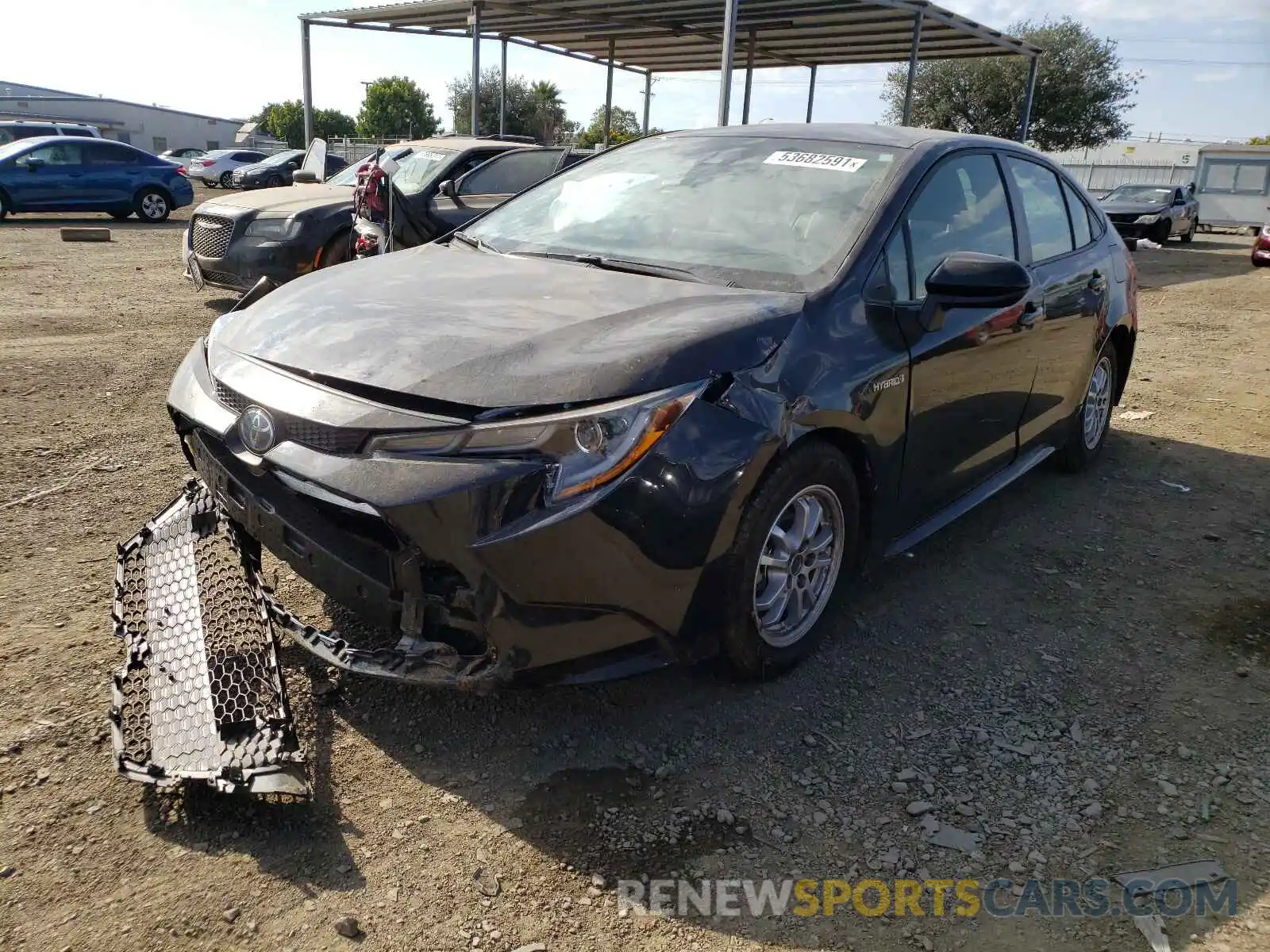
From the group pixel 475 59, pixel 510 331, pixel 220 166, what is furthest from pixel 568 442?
pixel 220 166

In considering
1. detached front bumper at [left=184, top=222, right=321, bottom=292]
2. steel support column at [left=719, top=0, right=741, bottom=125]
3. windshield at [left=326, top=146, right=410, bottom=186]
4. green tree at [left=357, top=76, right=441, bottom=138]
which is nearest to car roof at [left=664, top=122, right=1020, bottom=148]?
detached front bumper at [left=184, top=222, right=321, bottom=292]

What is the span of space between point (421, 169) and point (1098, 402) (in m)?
6.56

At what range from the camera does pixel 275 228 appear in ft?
27.3

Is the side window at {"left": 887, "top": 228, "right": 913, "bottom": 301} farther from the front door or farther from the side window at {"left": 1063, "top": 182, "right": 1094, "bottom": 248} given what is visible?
the side window at {"left": 1063, "top": 182, "right": 1094, "bottom": 248}

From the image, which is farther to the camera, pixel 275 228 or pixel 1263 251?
pixel 1263 251

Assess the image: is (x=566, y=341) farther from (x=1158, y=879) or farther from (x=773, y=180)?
(x=1158, y=879)

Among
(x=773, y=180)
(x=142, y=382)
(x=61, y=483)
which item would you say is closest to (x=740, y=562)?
(x=773, y=180)

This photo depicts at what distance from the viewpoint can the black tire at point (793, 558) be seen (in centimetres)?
259

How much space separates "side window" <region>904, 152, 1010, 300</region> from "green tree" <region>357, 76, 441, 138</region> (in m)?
70.2

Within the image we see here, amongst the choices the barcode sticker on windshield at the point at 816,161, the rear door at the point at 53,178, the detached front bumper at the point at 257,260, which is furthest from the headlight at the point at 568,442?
the rear door at the point at 53,178

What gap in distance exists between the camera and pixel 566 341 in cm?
252

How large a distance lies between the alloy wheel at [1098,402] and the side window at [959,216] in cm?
139

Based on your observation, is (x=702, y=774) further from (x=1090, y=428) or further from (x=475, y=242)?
(x=1090, y=428)

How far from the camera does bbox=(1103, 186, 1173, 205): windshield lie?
73.7 feet
